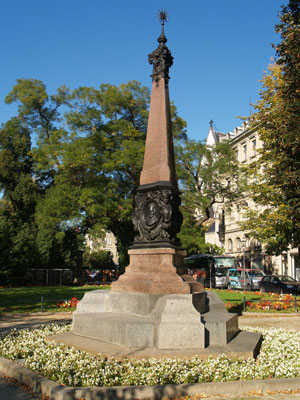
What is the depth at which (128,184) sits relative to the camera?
1190 inches

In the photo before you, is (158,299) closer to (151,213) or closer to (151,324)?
(151,324)

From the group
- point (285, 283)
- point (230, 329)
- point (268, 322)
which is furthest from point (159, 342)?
point (285, 283)

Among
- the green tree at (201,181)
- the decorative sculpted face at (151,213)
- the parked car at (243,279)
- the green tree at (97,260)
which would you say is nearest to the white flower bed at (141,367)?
the decorative sculpted face at (151,213)

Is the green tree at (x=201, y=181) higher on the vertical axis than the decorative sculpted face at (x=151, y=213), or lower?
higher

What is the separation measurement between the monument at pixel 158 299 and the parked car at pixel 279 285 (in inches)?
722

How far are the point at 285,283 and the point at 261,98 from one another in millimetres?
12413

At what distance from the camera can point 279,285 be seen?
26.2 metres

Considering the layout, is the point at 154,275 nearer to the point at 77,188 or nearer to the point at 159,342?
the point at 159,342

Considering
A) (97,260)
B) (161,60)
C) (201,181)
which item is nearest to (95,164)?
(201,181)

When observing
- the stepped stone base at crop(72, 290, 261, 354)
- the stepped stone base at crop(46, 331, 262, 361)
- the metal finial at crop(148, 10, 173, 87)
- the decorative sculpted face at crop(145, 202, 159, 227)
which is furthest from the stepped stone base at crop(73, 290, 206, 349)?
the metal finial at crop(148, 10, 173, 87)

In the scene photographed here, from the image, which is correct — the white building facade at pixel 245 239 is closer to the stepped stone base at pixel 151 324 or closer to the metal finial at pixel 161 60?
the metal finial at pixel 161 60

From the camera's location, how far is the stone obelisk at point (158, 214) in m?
8.66

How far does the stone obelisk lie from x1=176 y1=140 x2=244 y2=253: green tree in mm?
21545

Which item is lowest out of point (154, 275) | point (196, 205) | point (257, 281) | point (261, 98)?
point (257, 281)
